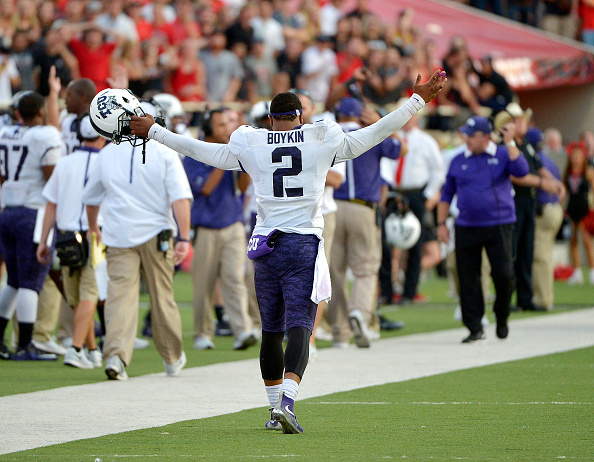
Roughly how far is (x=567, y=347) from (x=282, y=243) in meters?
5.23

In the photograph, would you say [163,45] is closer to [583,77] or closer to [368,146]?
[583,77]

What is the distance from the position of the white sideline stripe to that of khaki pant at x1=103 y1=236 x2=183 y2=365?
1.09 ft

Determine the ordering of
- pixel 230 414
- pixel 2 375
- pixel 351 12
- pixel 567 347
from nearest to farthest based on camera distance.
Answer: pixel 230 414, pixel 2 375, pixel 567 347, pixel 351 12

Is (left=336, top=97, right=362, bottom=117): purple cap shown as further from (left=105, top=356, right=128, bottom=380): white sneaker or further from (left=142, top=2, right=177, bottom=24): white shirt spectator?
(left=142, top=2, right=177, bottom=24): white shirt spectator

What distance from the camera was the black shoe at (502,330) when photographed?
11789 mm

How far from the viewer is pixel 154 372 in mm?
9773

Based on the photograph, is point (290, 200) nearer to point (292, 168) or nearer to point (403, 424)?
point (292, 168)

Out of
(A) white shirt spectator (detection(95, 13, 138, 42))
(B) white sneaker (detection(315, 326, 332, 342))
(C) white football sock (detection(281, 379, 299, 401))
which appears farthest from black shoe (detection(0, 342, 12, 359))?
(A) white shirt spectator (detection(95, 13, 138, 42))

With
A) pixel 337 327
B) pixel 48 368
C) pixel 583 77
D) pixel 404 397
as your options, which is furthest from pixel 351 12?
pixel 404 397

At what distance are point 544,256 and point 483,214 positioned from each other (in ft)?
14.6

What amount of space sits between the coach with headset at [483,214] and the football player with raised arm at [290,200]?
4769 millimetres

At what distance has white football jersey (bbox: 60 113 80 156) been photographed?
35.8ft

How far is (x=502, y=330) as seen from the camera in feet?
38.8

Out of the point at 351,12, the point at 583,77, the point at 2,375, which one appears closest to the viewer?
the point at 2,375
